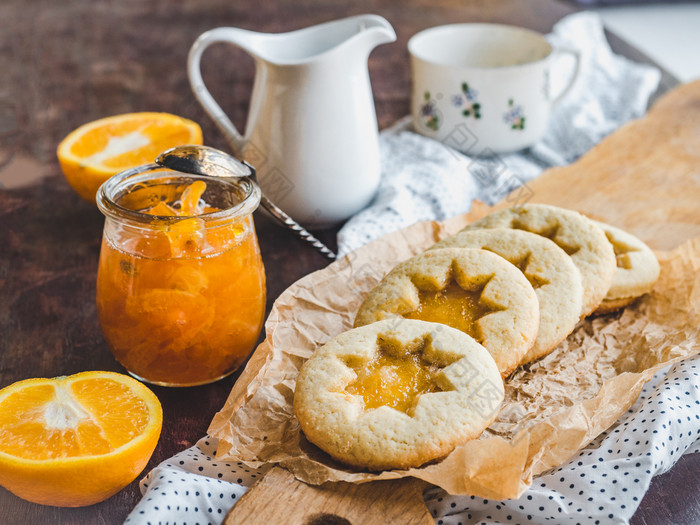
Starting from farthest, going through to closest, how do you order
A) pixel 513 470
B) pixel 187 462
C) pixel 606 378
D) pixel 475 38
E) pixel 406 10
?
pixel 406 10, pixel 475 38, pixel 606 378, pixel 187 462, pixel 513 470

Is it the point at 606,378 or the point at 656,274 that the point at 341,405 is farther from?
the point at 656,274

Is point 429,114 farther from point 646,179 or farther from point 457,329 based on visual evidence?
point 457,329

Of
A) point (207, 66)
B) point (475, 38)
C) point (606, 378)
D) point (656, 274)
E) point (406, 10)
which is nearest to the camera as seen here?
point (606, 378)

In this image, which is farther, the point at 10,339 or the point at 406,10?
the point at 406,10

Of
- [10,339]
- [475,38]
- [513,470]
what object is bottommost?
[10,339]

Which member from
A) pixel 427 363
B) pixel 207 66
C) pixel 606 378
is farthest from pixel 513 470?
pixel 207 66

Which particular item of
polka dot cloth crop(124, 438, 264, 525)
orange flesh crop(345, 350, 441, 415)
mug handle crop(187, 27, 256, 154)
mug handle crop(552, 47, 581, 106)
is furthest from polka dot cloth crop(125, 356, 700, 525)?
mug handle crop(552, 47, 581, 106)

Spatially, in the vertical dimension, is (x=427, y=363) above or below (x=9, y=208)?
above
